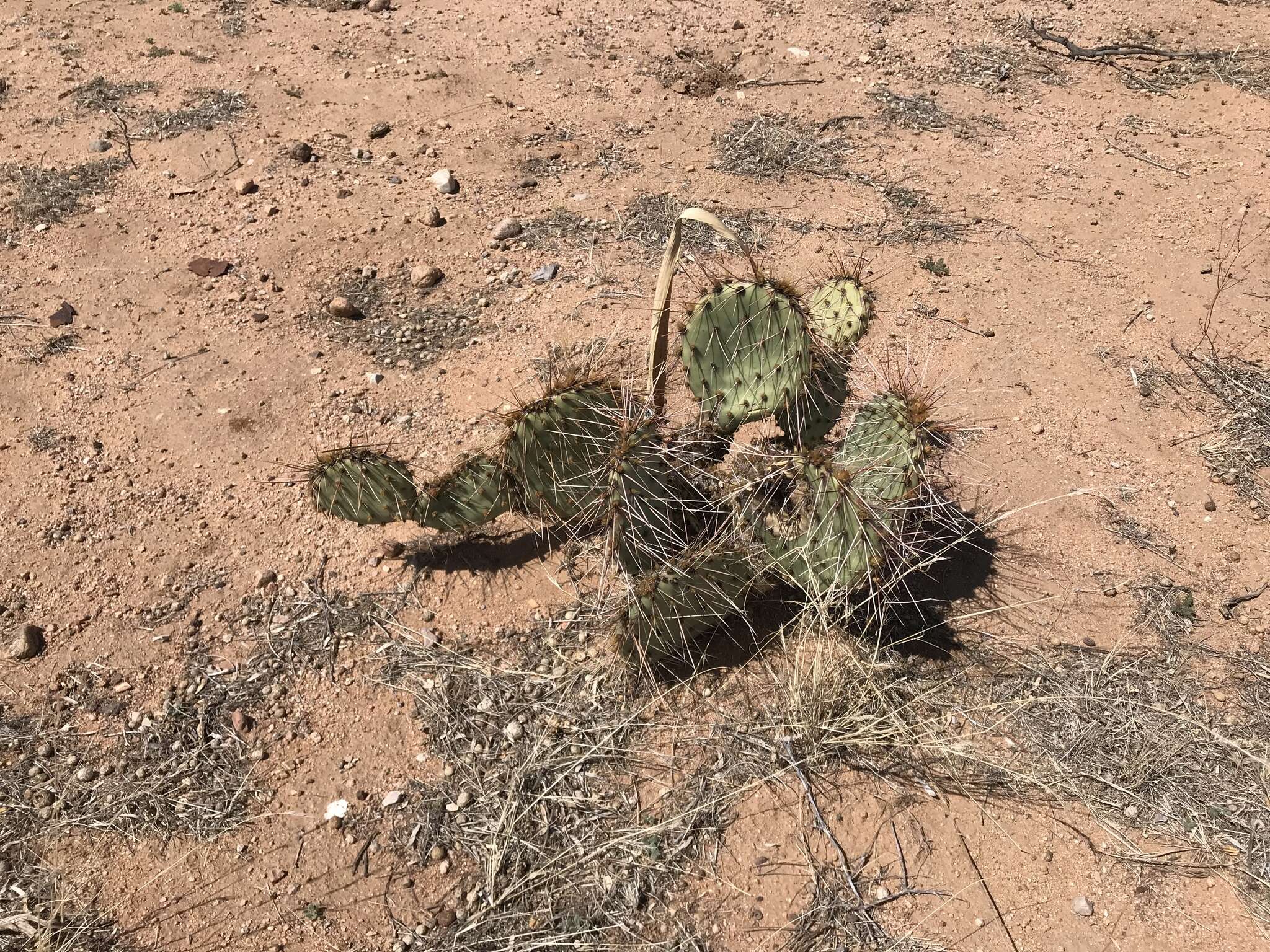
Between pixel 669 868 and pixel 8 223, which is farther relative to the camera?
pixel 8 223

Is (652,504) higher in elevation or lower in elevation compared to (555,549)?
higher

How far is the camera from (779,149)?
468cm

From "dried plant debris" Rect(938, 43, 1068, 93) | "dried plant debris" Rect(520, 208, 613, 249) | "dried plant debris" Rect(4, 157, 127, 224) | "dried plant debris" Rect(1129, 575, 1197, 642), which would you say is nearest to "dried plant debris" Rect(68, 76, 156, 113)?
"dried plant debris" Rect(4, 157, 127, 224)

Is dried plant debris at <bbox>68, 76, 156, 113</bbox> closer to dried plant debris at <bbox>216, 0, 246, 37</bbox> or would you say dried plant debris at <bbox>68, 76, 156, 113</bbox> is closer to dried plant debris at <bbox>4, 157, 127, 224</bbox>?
dried plant debris at <bbox>4, 157, 127, 224</bbox>

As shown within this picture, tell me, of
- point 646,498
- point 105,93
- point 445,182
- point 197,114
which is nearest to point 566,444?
point 646,498

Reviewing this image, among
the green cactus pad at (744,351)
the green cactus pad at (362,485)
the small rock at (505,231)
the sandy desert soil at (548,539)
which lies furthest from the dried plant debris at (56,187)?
the green cactus pad at (744,351)

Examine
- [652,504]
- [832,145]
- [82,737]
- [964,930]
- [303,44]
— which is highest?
[303,44]

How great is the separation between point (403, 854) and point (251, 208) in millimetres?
3154

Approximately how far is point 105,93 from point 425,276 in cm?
253

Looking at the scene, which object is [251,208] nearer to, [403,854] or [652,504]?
[652,504]

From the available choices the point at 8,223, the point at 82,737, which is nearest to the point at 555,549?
the point at 82,737

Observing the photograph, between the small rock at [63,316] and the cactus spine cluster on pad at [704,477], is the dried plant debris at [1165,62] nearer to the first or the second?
the cactus spine cluster on pad at [704,477]

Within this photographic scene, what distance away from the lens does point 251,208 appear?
13.8ft

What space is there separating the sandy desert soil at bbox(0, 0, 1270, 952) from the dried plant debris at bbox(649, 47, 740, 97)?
4 centimetres
